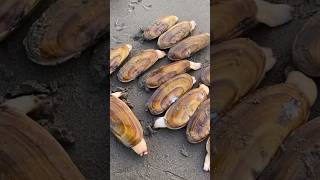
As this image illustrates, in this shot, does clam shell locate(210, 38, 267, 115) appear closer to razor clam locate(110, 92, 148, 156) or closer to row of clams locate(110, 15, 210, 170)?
row of clams locate(110, 15, 210, 170)

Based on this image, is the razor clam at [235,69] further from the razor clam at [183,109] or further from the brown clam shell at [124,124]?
the brown clam shell at [124,124]

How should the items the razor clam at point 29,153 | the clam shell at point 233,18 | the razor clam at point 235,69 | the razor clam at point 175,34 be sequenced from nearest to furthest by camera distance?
the razor clam at point 29,153, the razor clam at point 235,69, the clam shell at point 233,18, the razor clam at point 175,34

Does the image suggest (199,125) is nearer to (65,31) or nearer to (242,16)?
(242,16)

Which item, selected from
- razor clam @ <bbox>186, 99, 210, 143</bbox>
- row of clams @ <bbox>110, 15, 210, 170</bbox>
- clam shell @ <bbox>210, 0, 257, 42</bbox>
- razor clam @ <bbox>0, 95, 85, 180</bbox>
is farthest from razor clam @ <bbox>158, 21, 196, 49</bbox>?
razor clam @ <bbox>0, 95, 85, 180</bbox>

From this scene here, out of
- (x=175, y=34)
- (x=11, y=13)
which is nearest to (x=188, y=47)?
(x=175, y=34)

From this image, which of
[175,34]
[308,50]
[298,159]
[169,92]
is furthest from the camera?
[175,34]

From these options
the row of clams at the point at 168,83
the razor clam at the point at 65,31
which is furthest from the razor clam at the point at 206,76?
the razor clam at the point at 65,31

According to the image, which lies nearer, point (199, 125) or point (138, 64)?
point (199, 125)
